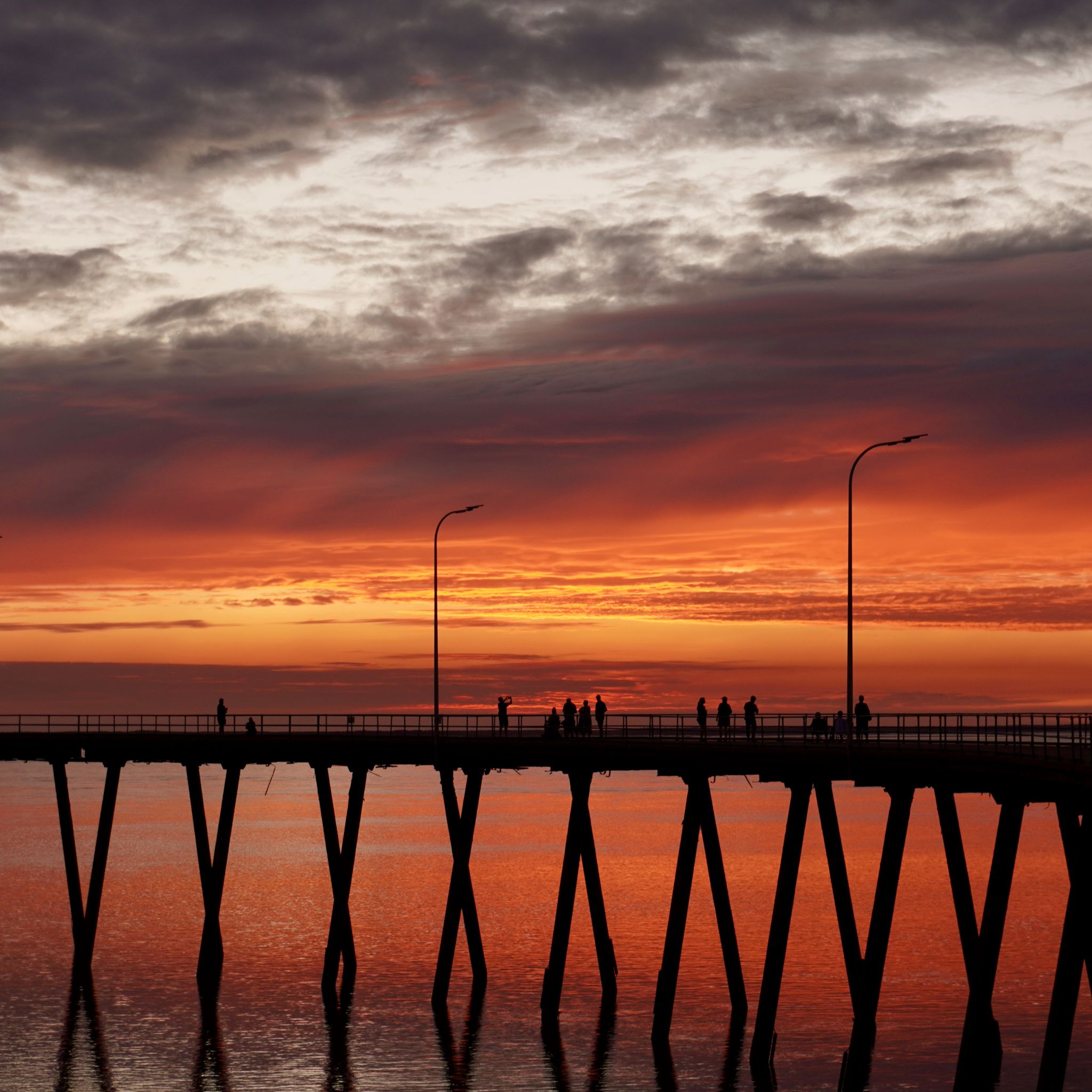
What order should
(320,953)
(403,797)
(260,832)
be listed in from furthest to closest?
(403,797) < (260,832) < (320,953)

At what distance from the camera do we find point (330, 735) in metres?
50.9

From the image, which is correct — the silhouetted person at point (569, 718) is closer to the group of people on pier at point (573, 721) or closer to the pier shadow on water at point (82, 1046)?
the group of people on pier at point (573, 721)

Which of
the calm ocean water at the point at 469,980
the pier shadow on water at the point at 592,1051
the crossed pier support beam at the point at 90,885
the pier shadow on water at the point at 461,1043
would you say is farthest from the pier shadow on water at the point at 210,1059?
the pier shadow on water at the point at 592,1051

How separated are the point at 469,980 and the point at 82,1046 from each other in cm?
1393

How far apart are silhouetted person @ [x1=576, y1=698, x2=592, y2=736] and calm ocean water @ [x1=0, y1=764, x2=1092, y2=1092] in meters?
7.92

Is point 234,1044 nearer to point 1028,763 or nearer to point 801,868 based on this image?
point 1028,763

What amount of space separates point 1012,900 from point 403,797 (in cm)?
12692

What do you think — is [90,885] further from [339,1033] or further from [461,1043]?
[461,1043]

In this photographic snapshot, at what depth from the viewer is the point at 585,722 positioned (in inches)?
1871

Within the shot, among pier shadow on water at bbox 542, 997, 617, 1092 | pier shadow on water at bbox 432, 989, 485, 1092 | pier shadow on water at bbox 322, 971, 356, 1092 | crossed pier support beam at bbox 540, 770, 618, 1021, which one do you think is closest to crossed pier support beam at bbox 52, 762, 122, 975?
pier shadow on water at bbox 322, 971, 356, 1092

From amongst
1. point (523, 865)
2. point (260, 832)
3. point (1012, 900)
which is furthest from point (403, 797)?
point (1012, 900)

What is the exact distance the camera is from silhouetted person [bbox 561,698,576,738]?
47750mm

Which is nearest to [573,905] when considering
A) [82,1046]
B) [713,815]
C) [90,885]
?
[713,815]

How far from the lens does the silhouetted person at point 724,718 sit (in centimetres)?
4388
